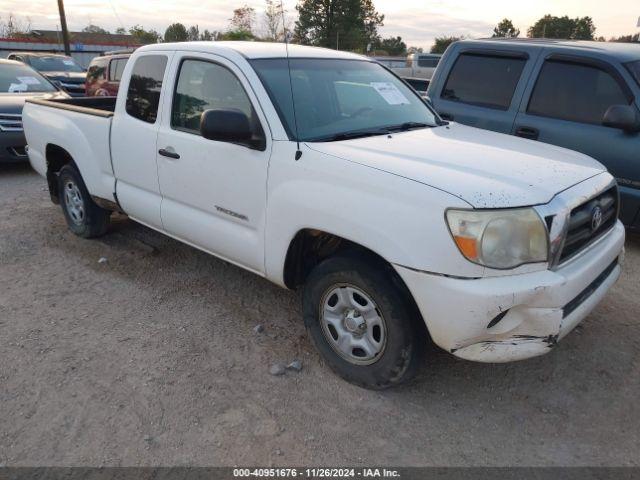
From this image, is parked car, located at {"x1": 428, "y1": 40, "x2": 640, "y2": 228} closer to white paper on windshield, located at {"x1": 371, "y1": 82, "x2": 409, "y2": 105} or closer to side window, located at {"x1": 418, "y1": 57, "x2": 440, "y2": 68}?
white paper on windshield, located at {"x1": 371, "y1": 82, "x2": 409, "y2": 105}

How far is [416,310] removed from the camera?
267 centimetres

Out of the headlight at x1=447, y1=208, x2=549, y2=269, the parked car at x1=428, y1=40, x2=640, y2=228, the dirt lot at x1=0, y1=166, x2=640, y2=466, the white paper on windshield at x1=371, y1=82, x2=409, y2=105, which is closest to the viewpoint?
the headlight at x1=447, y1=208, x2=549, y2=269

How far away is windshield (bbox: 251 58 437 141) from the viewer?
3.12m

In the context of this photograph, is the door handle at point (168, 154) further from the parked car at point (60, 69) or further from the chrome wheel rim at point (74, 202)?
the parked car at point (60, 69)

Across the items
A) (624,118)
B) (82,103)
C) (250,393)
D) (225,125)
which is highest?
(225,125)

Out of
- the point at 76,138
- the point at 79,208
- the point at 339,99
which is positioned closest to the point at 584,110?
the point at 339,99

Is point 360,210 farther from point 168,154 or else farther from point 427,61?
point 427,61

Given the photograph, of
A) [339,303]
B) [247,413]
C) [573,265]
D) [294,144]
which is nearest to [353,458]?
[247,413]

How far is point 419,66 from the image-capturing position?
17.9m

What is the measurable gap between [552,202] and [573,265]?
0.40 metres

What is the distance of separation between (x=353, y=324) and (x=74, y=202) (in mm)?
3598

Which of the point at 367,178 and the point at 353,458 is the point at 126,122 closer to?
the point at 367,178

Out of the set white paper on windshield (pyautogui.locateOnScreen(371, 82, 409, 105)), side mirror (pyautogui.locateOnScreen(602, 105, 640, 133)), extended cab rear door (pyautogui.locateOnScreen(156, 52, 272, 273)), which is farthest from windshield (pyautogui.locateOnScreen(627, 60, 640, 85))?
extended cab rear door (pyautogui.locateOnScreen(156, 52, 272, 273))

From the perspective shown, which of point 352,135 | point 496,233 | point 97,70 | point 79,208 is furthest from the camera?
point 97,70
